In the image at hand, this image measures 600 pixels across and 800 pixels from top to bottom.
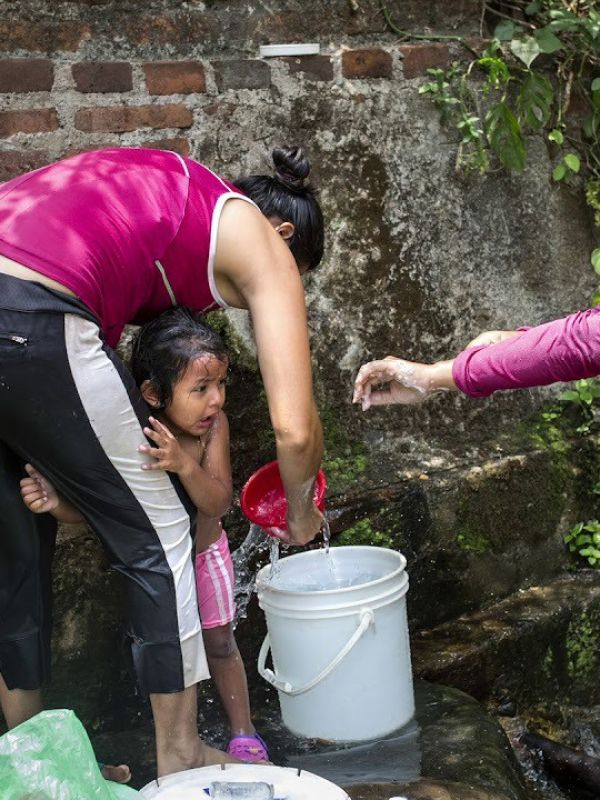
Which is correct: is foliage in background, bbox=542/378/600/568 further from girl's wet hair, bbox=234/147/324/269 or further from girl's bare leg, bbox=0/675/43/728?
A: girl's bare leg, bbox=0/675/43/728

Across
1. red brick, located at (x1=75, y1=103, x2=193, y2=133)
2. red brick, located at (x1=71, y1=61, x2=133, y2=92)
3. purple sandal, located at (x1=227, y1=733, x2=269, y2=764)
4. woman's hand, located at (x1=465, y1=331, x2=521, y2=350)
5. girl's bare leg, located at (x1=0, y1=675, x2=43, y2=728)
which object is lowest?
purple sandal, located at (x1=227, y1=733, x2=269, y2=764)

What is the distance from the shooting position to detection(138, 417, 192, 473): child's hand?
2.43m

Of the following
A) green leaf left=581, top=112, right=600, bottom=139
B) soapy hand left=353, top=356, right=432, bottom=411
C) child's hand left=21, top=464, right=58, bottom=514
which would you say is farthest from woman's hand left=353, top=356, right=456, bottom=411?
green leaf left=581, top=112, right=600, bottom=139

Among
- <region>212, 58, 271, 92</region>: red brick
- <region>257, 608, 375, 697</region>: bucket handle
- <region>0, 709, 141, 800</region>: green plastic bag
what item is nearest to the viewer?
<region>0, 709, 141, 800</region>: green plastic bag

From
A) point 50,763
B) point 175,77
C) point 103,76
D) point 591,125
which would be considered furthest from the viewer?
point 591,125

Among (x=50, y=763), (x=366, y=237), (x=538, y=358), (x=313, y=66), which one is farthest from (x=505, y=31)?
(x=50, y=763)

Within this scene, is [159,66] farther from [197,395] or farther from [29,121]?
[197,395]

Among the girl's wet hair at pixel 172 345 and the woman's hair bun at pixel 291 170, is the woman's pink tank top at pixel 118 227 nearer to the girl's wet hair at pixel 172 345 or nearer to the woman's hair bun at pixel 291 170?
the girl's wet hair at pixel 172 345

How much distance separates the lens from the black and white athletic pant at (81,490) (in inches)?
90.0

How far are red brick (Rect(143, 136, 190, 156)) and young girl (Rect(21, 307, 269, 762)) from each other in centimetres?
77

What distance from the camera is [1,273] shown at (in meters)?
2.29

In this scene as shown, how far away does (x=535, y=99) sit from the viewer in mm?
3900

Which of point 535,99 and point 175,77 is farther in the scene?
point 535,99

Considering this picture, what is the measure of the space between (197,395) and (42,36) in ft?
3.82
